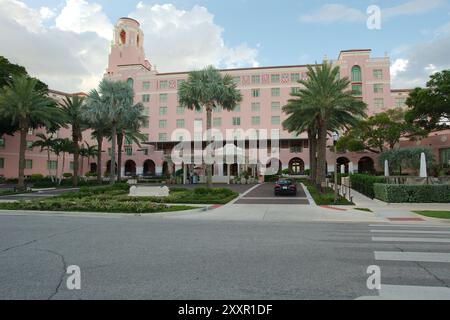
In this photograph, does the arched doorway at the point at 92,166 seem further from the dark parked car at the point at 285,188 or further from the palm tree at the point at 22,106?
the dark parked car at the point at 285,188

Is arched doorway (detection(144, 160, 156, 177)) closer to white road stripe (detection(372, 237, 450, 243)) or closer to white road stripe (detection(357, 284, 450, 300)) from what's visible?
white road stripe (detection(372, 237, 450, 243))

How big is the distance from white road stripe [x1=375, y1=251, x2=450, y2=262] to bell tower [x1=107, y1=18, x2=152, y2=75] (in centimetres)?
7377

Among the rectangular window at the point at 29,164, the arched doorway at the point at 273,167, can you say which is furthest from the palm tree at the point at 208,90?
the rectangular window at the point at 29,164

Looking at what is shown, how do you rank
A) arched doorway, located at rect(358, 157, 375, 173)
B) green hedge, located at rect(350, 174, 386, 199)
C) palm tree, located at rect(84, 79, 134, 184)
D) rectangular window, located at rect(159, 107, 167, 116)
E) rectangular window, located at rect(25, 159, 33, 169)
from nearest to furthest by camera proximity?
green hedge, located at rect(350, 174, 386, 199)
palm tree, located at rect(84, 79, 134, 184)
rectangular window, located at rect(25, 159, 33, 169)
arched doorway, located at rect(358, 157, 375, 173)
rectangular window, located at rect(159, 107, 167, 116)

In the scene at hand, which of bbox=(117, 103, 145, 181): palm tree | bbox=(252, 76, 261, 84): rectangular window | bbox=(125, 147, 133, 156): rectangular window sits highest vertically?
bbox=(252, 76, 261, 84): rectangular window

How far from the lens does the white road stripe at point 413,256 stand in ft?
21.6

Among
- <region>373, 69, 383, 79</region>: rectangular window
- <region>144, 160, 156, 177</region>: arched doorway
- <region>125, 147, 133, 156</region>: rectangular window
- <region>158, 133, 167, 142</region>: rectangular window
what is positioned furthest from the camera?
<region>144, 160, 156, 177</region>: arched doorway

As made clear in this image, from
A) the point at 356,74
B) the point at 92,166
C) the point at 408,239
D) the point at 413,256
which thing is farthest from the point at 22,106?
the point at 356,74

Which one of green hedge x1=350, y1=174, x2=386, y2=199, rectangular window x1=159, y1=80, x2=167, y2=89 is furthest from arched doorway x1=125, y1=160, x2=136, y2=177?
green hedge x1=350, y1=174, x2=386, y2=199

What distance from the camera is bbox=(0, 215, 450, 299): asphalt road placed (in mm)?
4762

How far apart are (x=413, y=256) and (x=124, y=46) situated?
257 feet

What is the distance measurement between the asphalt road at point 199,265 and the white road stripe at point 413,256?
0.92 feet

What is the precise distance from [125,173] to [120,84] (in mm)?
35062
